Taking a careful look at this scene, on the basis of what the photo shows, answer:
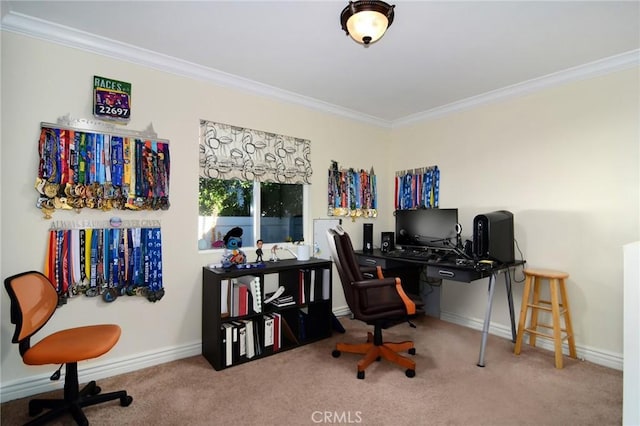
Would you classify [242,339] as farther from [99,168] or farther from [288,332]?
[99,168]

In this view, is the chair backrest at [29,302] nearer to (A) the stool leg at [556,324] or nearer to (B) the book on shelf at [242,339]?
(B) the book on shelf at [242,339]

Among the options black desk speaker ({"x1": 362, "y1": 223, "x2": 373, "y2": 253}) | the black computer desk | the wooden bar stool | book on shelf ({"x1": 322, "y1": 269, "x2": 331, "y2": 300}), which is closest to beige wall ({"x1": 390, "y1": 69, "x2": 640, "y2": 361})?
the wooden bar stool

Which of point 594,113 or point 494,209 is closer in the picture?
point 594,113

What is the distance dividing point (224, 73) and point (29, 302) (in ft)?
7.28

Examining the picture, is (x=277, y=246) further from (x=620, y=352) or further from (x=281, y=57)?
(x=620, y=352)

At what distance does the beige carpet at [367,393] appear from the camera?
1.93 meters

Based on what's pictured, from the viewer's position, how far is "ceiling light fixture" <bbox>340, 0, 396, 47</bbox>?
1.74m

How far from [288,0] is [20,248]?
235 cm

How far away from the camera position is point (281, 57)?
8.63 ft

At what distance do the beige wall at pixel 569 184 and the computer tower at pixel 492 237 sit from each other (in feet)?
1.05

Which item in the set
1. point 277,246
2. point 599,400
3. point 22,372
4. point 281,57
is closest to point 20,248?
point 22,372

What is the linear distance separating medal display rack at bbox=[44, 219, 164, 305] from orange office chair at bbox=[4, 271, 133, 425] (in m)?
0.23

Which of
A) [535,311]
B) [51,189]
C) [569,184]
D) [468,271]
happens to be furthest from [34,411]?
[569,184]

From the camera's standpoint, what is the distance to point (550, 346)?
2906 millimetres
